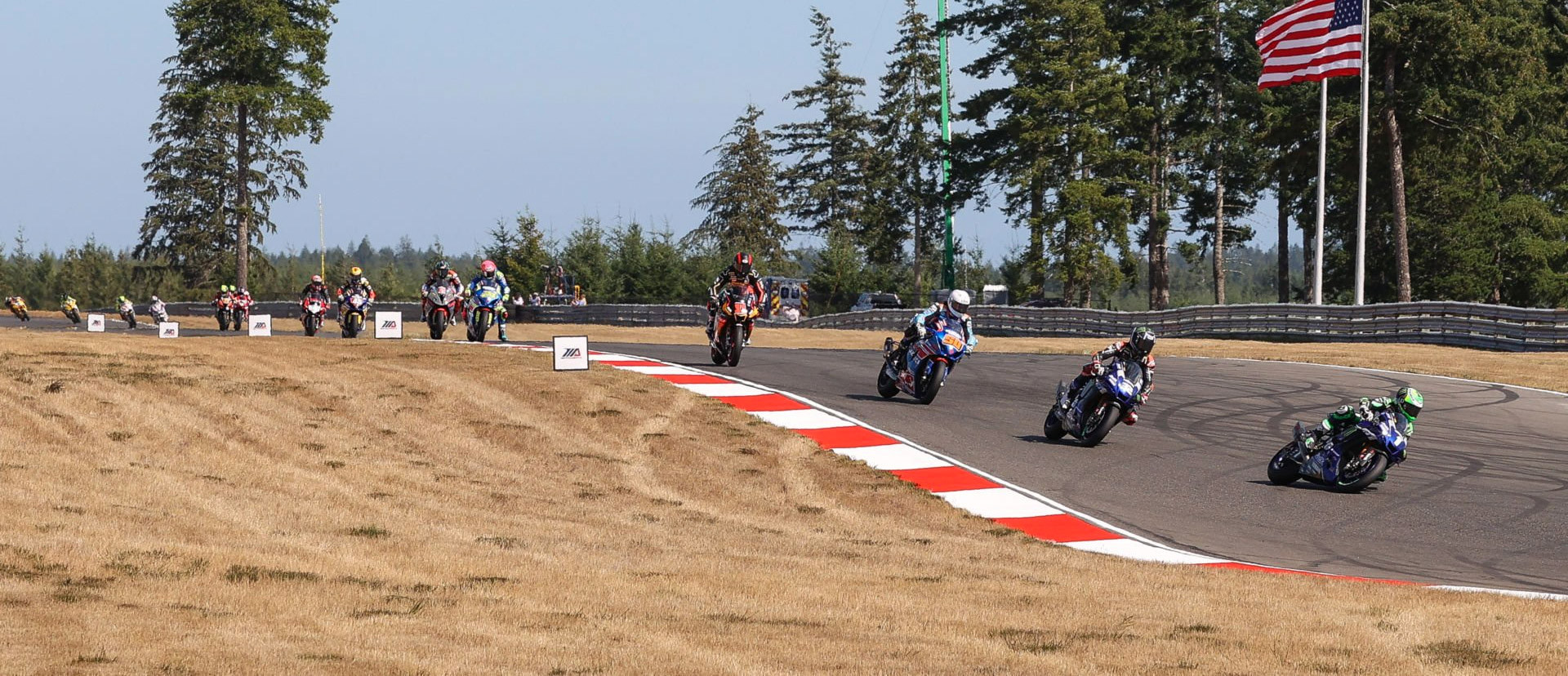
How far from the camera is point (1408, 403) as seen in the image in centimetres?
1355

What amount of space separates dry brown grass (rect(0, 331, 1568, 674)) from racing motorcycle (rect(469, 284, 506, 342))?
432 inches

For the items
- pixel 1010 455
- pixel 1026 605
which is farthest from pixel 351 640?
pixel 1010 455

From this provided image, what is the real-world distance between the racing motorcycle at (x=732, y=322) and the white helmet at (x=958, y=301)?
14.7 ft

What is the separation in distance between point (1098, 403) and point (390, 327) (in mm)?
16296

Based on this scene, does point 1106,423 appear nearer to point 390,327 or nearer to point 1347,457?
point 1347,457

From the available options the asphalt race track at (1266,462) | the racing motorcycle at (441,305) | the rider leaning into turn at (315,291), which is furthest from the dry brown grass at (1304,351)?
the racing motorcycle at (441,305)

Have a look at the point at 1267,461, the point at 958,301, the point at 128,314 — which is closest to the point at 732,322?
the point at 958,301

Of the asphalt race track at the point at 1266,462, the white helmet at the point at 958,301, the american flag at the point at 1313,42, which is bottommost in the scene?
the asphalt race track at the point at 1266,462

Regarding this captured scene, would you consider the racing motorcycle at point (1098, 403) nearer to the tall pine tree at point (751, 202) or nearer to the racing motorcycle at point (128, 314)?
the racing motorcycle at point (128, 314)

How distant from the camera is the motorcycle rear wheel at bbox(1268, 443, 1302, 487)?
14250 millimetres

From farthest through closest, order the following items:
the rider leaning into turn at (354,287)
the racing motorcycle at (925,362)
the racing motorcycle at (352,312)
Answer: the racing motorcycle at (352,312)
the rider leaning into turn at (354,287)
the racing motorcycle at (925,362)

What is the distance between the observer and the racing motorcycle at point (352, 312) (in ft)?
105

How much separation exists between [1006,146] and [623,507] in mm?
55363

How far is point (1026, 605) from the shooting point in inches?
325
